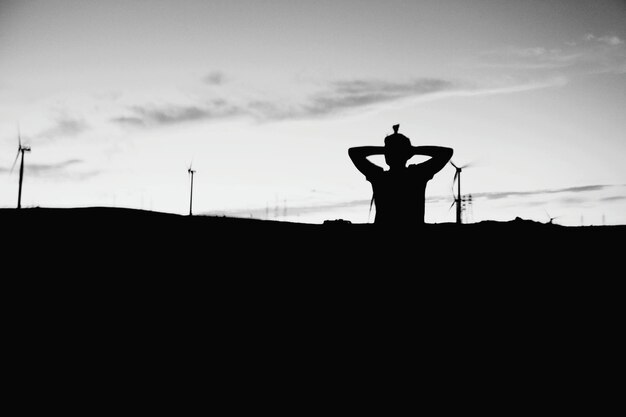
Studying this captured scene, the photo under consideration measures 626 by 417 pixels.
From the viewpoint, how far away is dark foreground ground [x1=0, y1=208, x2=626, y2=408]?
4.80 meters

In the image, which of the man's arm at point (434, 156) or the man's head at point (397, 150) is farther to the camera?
the man's head at point (397, 150)

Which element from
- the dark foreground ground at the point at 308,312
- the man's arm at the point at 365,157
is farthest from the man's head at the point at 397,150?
the dark foreground ground at the point at 308,312

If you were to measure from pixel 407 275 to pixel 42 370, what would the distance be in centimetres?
397

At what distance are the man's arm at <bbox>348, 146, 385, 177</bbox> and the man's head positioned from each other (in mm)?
228

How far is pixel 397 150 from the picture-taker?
8.78m

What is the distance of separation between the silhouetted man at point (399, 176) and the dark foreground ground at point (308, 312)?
2174 mm

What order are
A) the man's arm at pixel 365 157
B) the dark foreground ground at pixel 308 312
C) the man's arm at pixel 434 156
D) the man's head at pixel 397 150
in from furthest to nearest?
the man's arm at pixel 365 157 → the man's head at pixel 397 150 → the man's arm at pixel 434 156 → the dark foreground ground at pixel 308 312

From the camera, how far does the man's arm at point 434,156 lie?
859cm

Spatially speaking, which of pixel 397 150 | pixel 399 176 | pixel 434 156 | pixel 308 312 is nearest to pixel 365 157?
pixel 397 150

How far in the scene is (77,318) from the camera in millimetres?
4809

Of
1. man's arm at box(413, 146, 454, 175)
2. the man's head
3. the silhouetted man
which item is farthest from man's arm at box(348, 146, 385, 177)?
man's arm at box(413, 146, 454, 175)

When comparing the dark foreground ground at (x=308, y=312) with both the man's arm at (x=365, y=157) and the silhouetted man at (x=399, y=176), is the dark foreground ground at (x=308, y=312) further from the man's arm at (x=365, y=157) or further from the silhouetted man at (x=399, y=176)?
the man's arm at (x=365, y=157)

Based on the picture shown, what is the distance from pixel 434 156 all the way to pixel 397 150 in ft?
2.41

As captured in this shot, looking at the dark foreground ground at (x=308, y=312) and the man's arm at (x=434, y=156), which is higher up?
the man's arm at (x=434, y=156)
